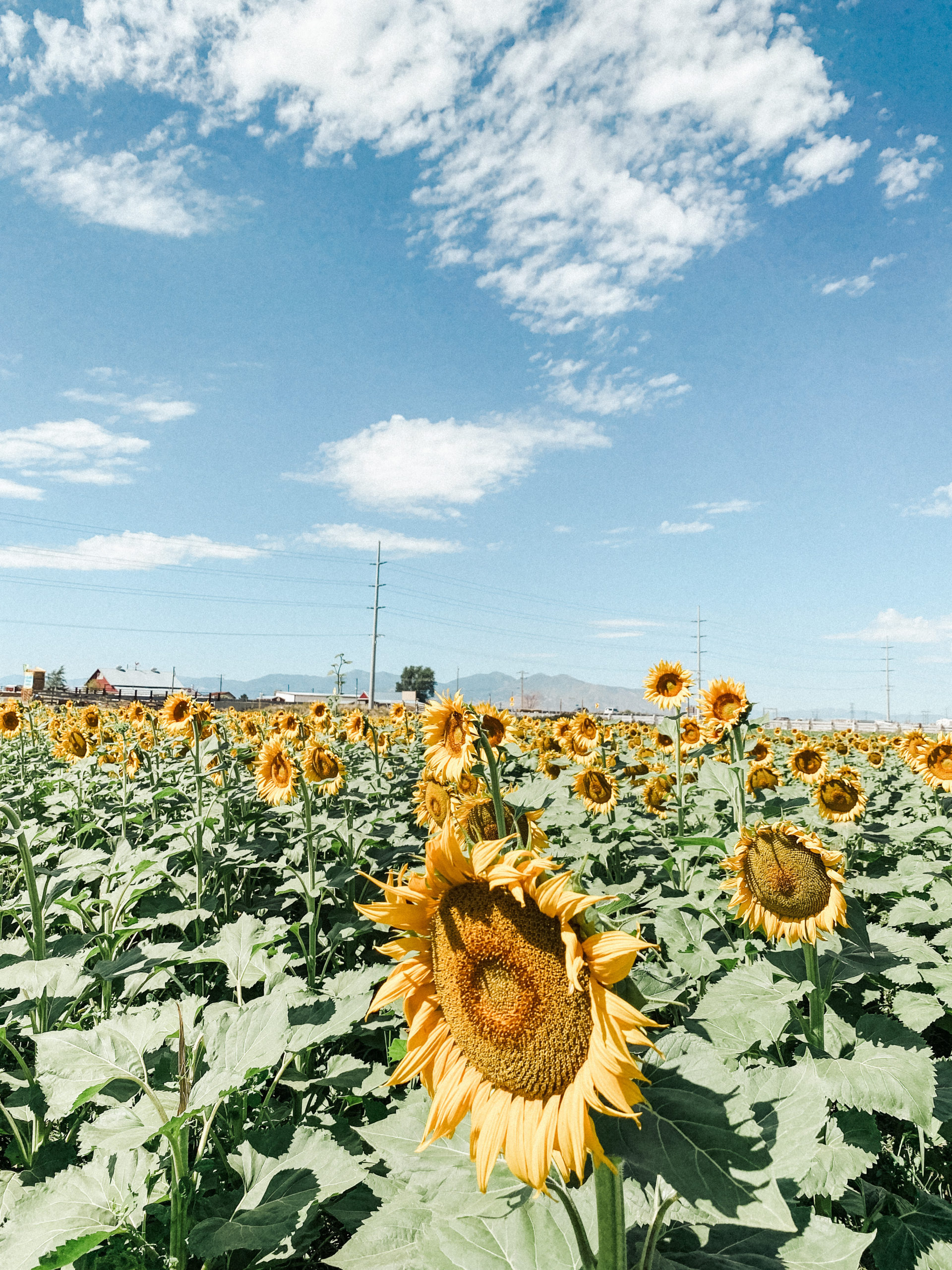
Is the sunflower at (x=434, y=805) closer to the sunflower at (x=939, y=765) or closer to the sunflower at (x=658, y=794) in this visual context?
the sunflower at (x=658, y=794)

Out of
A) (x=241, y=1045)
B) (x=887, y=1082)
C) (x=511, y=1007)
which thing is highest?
(x=511, y=1007)

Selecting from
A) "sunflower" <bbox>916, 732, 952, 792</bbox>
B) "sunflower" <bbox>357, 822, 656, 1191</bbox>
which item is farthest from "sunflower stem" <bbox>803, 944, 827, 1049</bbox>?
"sunflower" <bbox>916, 732, 952, 792</bbox>

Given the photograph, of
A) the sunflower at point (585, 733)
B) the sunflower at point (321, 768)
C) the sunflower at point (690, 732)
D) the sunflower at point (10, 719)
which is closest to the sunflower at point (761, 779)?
the sunflower at point (690, 732)

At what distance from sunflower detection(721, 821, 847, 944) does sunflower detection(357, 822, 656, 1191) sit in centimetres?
183

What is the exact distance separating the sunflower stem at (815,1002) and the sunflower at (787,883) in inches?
1.8

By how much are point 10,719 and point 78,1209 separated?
1138cm

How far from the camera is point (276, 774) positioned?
235 inches

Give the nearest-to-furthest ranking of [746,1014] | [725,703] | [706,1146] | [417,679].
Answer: [706,1146]
[746,1014]
[725,703]
[417,679]

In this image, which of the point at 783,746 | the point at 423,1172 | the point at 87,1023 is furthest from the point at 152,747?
the point at 783,746

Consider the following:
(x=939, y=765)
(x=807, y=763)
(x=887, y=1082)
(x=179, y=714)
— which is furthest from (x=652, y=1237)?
(x=939, y=765)

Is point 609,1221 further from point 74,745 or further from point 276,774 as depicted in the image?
point 74,745

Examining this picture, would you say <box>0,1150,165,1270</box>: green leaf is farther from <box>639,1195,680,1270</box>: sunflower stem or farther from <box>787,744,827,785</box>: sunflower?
<box>787,744,827,785</box>: sunflower

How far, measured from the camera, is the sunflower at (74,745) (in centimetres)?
990

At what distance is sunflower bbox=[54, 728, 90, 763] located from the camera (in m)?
9.90
